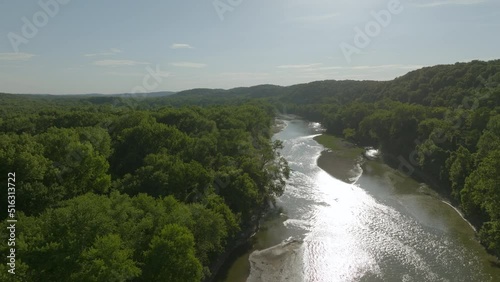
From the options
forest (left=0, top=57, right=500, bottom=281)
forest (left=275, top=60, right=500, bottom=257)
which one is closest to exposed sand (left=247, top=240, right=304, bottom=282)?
forest (left=0, top=57, right=500, bottom=281)

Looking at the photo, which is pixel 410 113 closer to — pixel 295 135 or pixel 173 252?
pixel 295 135

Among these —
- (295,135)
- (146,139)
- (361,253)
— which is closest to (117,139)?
(146,139)

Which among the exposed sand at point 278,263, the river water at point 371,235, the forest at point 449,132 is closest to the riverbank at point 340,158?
the river water at point 371,235

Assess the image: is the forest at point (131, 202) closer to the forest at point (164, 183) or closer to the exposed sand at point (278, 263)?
the forest at point (164, 183)

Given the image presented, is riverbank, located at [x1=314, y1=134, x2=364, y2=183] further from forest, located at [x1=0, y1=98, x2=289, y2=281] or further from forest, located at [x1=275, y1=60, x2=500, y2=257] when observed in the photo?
forest, located at [x1=0, y1=98, x2=289, y2=281]

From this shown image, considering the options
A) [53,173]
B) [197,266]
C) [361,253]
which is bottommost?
[361,253]

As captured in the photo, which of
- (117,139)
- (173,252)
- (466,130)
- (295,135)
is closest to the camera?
(173,252)
